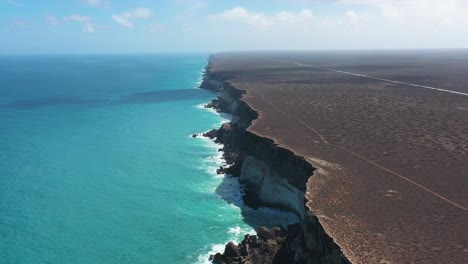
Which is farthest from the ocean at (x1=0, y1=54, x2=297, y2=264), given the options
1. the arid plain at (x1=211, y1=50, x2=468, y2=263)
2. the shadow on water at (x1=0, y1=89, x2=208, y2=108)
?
the shadow on water at (x1=0, y1=89, x2=208, y2=108)

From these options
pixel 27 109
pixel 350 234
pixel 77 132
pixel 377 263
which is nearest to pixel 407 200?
pixel 350 234

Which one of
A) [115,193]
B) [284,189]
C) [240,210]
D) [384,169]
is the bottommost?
[115,193]

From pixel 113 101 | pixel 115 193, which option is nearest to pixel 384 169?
pixel 115 193

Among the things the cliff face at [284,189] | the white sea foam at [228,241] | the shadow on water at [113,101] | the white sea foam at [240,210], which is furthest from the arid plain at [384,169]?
the shadow on water at [113,101]

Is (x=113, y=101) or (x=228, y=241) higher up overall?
(x=113, y=101)

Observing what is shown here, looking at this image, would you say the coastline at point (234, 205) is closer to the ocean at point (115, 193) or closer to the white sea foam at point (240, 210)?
the white sea foam at point (240, 210)

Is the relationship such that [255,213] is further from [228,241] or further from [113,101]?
[113,101]
